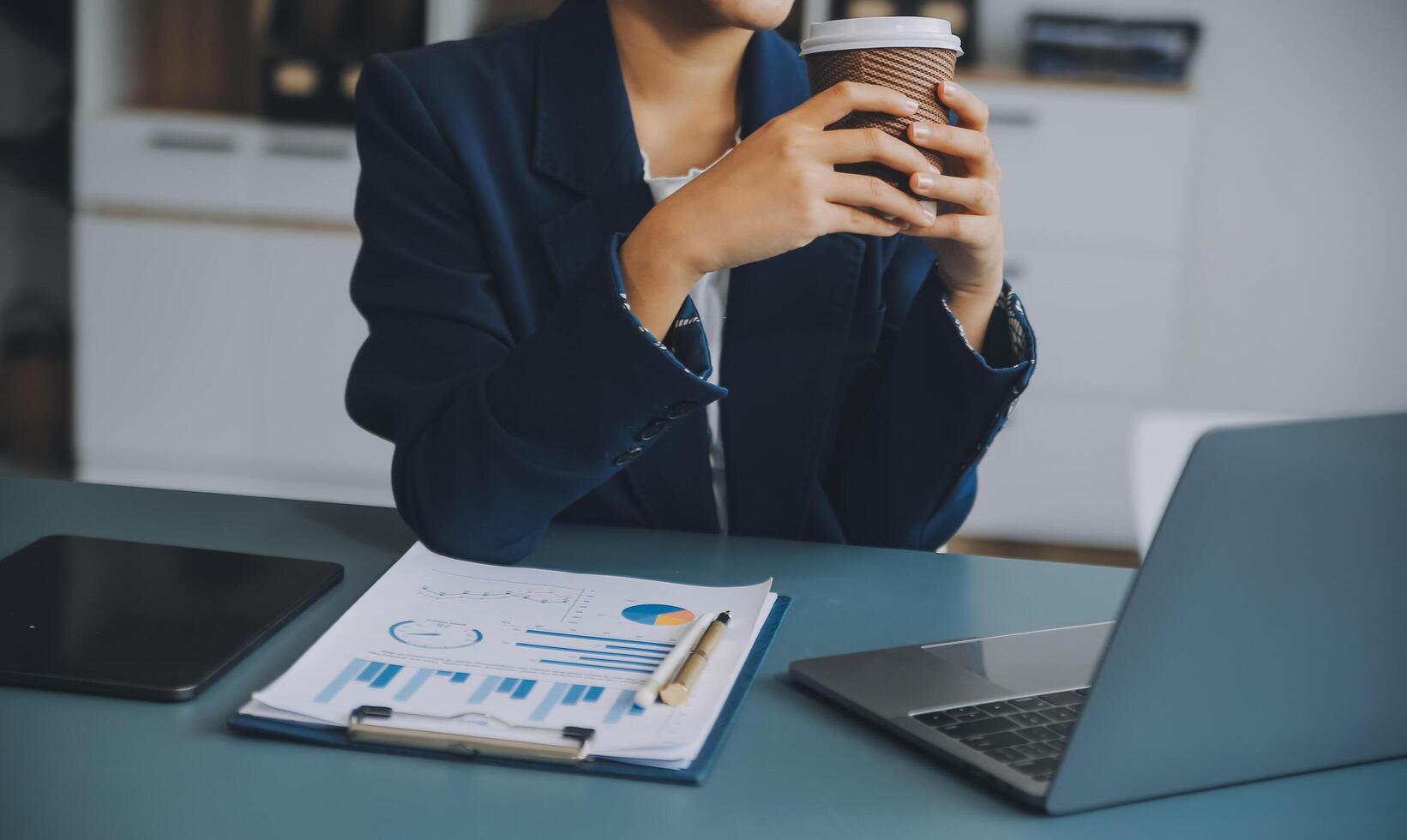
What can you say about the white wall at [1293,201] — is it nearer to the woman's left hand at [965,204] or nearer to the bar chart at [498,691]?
the woman's left hand at [965,204]

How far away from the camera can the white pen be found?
0.68 meters

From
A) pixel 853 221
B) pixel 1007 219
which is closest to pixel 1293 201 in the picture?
pixel 1007 219

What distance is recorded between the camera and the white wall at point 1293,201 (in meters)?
3.28

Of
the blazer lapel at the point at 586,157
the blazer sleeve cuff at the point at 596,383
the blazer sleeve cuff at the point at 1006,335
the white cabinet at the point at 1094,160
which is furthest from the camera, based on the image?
the white cabinet at the point at 1094,160

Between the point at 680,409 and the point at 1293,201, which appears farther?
the point at 1293,201

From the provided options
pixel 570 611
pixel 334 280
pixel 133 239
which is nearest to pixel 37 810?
pixel 570 611

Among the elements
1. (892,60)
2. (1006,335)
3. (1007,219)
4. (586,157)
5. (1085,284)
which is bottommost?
(1085,284)

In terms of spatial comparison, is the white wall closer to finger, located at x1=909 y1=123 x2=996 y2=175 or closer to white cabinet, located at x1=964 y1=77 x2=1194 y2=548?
white cabinet, located at x1=964 y1=77 x2=1194 y2=548

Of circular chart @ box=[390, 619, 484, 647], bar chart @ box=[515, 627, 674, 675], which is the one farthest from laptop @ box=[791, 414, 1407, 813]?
circular chart @ box=[390, 619, 484, 647]

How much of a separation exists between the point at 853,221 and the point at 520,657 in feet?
1.09

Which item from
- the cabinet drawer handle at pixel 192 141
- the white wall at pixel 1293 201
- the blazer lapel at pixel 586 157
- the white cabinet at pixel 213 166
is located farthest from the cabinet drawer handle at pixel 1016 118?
the blazer lapel at pixel 586 157

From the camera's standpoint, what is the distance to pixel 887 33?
30.7 inches

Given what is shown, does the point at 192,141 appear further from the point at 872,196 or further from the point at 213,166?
the point at 872,196

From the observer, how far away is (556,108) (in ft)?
3.85
